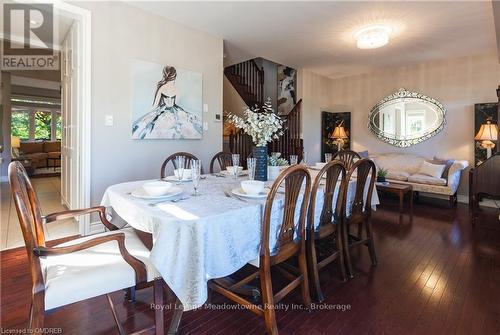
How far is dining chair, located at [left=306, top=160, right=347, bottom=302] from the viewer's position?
1.85 meters

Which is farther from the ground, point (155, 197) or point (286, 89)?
point (286, 89)

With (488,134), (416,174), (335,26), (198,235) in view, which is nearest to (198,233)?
(198,235)

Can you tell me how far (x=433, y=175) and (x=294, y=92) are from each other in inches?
127

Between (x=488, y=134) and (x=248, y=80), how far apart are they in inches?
179

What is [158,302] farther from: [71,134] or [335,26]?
[335,26]

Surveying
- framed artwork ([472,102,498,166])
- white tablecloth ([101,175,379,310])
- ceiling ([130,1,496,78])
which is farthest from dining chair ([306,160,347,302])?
framed artwork ([472,102,498,166])

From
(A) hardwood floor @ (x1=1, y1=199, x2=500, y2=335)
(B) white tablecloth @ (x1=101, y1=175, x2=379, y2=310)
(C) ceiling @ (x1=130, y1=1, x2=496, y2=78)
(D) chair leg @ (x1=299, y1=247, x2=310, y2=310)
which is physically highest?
(C) ceiling @ (x1=130, y1=1, x2=496, y2=78)

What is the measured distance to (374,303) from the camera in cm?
187

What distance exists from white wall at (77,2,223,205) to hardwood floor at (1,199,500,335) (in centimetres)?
120

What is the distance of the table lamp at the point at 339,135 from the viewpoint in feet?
20.7

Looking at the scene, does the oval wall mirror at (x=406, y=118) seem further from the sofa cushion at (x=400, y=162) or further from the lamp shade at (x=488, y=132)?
the lamp shade at (x=488, y=132)

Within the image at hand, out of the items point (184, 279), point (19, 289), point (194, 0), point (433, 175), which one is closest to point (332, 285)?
point (184, 279)

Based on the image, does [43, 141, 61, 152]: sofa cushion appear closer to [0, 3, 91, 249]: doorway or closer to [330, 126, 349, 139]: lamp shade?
[0, 3, 91, 249]: doorway

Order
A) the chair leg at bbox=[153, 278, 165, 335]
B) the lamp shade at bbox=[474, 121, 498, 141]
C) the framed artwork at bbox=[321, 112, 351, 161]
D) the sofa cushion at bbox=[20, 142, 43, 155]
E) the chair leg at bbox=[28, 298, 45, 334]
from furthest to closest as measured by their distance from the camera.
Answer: the sofa cushion at bbox=[20, 142, 43, 155] → the framed artwork at bbox=[321, 112, 351, 161] → the lamp shade at bbox=[474, 121, 498, 141] → the chair leg at bbox=[153, 278, 165, 335] → the chair leg at bbox=[28, 298, 45, 334]
